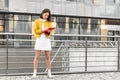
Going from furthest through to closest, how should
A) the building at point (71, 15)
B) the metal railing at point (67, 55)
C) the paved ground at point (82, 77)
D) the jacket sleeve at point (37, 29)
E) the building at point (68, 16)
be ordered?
the building at point (71, 15), the building at point (68, 16), the metal railing at point (67, 55), the paved ground at point (82, 77), the jacket sleeve at point (37, 29)

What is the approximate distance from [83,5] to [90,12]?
56.5 inches

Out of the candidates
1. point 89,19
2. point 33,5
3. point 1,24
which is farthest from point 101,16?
point 1,24

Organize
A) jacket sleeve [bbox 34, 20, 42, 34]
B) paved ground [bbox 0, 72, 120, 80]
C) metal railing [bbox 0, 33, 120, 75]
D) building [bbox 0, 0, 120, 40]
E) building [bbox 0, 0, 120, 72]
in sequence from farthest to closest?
building [bbox 0, 0, 120, 40] < building [bbox 0, 0, 120, 72] < metal railing [bbox 0, 33, 120, 75] < paved ground [bbox 0, 72, 120, 80] < jacket sleeve [bbox 34, 20, 42, 34]

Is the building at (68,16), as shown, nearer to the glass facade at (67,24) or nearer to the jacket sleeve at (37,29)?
the glass facade at (67,24)

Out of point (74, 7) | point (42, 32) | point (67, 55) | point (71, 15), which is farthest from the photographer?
point (71, 15)

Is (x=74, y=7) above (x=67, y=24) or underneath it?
above

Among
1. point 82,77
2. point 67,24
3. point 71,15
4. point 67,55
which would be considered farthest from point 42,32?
point 67,24

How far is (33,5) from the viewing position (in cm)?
3997

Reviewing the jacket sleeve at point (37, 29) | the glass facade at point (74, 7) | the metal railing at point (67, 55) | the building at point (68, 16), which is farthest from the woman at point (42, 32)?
the glass facade at point (74, 7)

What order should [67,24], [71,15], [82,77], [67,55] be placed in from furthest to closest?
[67,24]
[71,15]
[67,55]
[82,77]

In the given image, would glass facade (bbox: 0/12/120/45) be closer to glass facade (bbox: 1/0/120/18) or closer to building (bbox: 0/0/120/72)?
building (bbox: 0/0/120/72)

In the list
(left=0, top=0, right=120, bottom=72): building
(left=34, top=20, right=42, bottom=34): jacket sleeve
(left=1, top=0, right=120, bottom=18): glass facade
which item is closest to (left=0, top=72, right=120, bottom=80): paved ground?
(left=34, top=20, right=42, bottom=34): jacket sleeve

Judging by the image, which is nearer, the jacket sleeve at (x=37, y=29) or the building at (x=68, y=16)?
the jacket sleeve at (x=37, y=29)

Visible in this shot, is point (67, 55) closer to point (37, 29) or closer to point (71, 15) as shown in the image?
point (37, 29)
